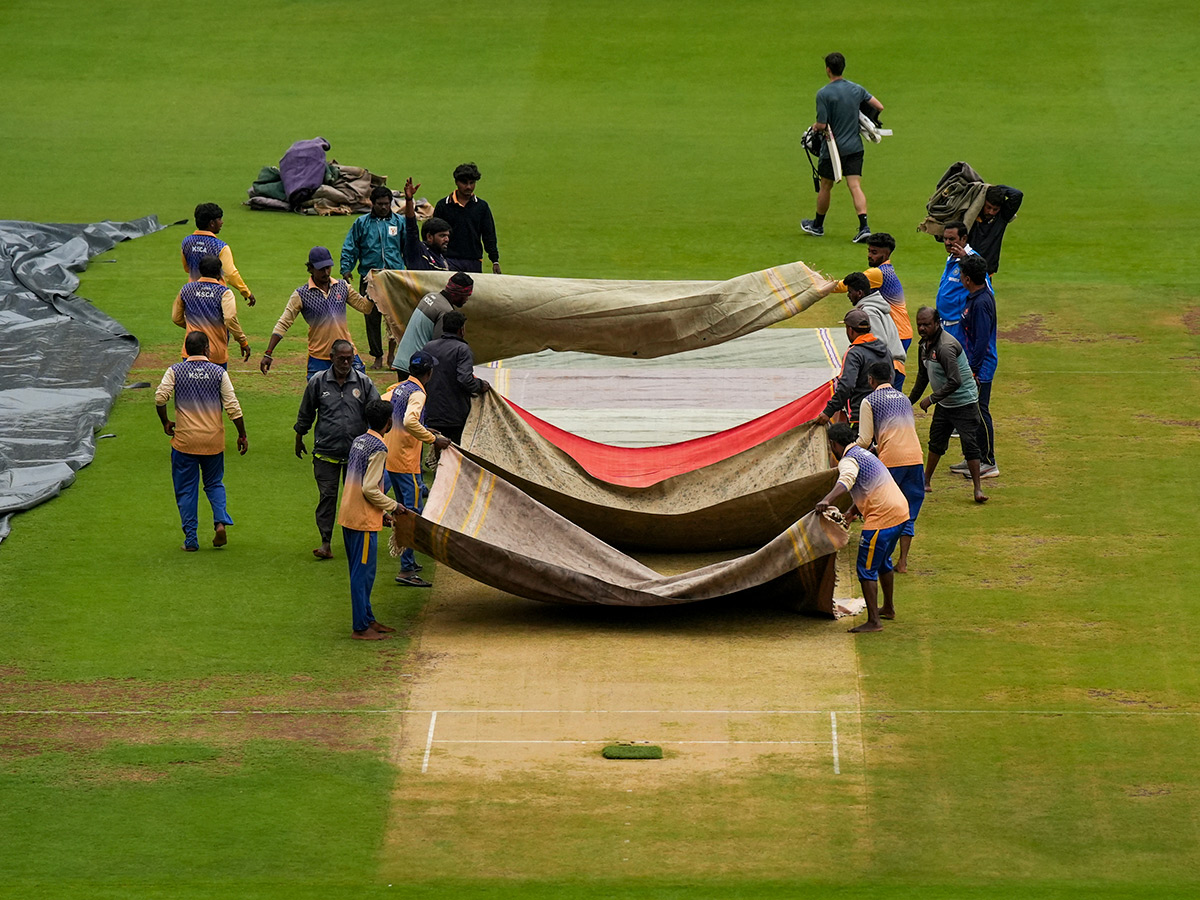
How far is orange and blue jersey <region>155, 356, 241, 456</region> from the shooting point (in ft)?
42.8

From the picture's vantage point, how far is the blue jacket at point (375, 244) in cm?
1666

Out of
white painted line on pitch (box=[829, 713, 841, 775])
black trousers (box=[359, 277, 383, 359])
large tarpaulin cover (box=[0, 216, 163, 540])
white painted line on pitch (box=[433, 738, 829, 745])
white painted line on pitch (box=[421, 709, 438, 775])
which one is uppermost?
white painted line on pitch (box=[829, 713, 841, 775])

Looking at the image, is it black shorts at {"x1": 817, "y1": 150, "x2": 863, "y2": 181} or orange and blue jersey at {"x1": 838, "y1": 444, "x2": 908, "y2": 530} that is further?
black shorts at {"x1": 817, "y1": 150, "x2": 863, "y2": 181}

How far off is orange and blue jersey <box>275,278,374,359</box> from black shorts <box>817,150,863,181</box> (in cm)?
817

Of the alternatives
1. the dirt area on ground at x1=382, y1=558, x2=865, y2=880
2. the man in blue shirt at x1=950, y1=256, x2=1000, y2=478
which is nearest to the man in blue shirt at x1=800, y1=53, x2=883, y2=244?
the man in blue shirt at x1=950, y1=256, x2=1000, y2=478

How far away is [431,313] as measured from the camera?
46.0 ft

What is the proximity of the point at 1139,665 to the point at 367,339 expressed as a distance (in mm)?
9496

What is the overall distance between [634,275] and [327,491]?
7787 mm

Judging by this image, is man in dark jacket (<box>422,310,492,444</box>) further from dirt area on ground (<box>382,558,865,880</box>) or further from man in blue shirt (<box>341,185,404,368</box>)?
man in blue shirt (<box>341,185,404,368</box>)

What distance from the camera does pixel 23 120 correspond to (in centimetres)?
2606

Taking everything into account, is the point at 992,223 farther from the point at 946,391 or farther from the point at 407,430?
the point at 407,430

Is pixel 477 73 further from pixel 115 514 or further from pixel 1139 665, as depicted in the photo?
pixel 1139 665

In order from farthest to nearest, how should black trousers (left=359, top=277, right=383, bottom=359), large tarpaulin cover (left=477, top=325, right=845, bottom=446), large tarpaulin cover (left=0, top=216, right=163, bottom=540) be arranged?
black trousers (left=359, top=277, right=383, bottom=359) < large tarpaulin cover (left=477, top=325, right=845, bottom=446) < large tarpaulin cover (left=0, top=216, right=163, bottom=540)

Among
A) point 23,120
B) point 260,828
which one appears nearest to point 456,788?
point 260,828
